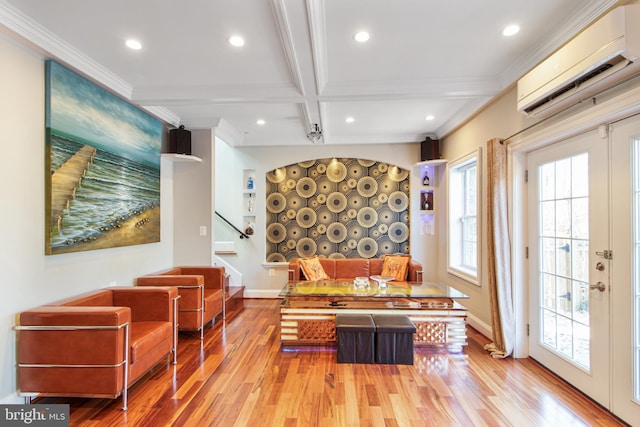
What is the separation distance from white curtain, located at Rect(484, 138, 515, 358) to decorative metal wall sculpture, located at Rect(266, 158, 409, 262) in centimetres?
228

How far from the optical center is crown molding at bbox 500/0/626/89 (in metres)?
2.07

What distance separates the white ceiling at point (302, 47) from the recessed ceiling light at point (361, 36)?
0.04 m

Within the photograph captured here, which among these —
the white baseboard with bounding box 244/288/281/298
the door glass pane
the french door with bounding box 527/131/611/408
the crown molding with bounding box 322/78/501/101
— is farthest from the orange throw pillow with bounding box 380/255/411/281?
the crown molding with bounding box 322/78/501/101

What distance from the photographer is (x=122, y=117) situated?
339 centimetres

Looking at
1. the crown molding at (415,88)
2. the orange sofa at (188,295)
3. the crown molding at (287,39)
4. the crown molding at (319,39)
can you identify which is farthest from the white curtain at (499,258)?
the orange sofa at (188,295)

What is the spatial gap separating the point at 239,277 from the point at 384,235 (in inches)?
101

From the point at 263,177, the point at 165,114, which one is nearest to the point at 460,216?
the point at 263,177

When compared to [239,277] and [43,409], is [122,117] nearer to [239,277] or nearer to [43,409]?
[43,409]

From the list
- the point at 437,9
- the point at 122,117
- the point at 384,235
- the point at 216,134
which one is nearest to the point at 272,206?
the point at 216,134


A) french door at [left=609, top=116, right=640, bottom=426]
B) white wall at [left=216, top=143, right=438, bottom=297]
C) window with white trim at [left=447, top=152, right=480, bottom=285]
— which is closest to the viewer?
french door at [left=609, top=116, right=640, bottom=426]

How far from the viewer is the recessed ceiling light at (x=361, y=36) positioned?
240 centimetres

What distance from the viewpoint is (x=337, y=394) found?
2469 mm

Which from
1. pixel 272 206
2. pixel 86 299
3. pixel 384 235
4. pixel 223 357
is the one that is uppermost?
pixel 272 206

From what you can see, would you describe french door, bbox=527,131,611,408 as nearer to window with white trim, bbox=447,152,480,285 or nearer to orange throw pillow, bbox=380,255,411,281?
window with white trim, bbox=447,152,480,285
